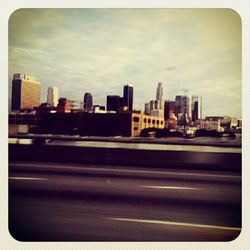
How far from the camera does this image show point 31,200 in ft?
8.73

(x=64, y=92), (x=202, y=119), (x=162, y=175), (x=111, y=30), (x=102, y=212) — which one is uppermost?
(x=111, y=30)

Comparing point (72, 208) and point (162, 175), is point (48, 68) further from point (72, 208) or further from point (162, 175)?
point (162, 175)

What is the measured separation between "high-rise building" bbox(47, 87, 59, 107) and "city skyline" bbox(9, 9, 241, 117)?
0.16 feet

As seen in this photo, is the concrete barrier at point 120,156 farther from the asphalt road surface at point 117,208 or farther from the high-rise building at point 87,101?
the high-rise building at point 87,101

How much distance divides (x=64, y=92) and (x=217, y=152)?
4.39 feet

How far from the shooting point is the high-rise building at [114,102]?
8.77 ft

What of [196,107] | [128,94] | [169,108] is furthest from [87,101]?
[196,107]

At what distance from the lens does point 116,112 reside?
2.71 metres

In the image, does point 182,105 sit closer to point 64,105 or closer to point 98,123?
point 98,123

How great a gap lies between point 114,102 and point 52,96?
49 centimetres

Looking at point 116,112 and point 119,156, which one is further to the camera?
point 119,156

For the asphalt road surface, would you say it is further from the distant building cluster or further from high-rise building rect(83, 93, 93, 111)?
high-rise building rect(83, 93, 93, 111)

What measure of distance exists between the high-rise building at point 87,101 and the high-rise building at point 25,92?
37 cm
